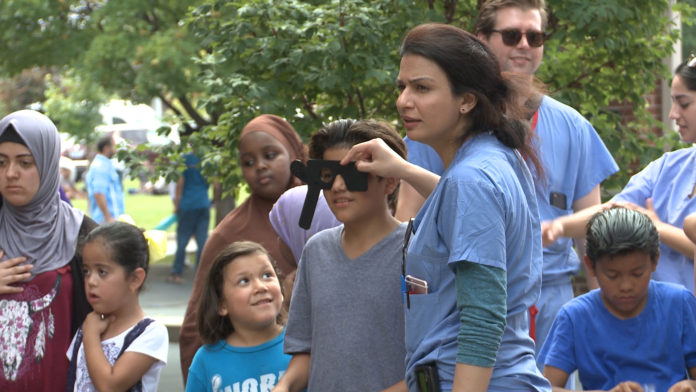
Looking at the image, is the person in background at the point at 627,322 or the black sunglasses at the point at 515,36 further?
the black sunglasses at the point at 515,36

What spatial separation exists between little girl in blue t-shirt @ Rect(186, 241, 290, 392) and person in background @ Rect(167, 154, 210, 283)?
374 inches

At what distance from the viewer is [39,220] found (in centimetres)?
439

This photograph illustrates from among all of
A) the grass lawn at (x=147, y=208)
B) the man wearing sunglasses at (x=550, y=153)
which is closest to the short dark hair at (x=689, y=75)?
the man wearing sunglasses at (x=550, y=153)

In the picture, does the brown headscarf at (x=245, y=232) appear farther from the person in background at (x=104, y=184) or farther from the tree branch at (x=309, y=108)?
the person in background at (x=104, y=184)

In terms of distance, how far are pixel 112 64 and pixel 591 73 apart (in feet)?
29.3

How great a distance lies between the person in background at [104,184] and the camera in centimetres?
1306

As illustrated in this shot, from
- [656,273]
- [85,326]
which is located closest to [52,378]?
[85,326]

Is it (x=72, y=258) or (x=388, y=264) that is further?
(x=72, y=258)

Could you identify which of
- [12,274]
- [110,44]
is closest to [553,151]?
[12,274]

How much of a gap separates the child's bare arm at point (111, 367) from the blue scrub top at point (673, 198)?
2.09 m

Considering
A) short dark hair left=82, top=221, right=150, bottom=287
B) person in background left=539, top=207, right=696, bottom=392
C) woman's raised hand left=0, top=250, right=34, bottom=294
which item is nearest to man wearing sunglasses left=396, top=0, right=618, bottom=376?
person in background left=539, top=207, right=696, bottom=392

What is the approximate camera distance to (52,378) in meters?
4.32

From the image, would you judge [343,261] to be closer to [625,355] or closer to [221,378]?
[221,378]

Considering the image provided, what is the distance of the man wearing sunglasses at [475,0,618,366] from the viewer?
4.14 meters
